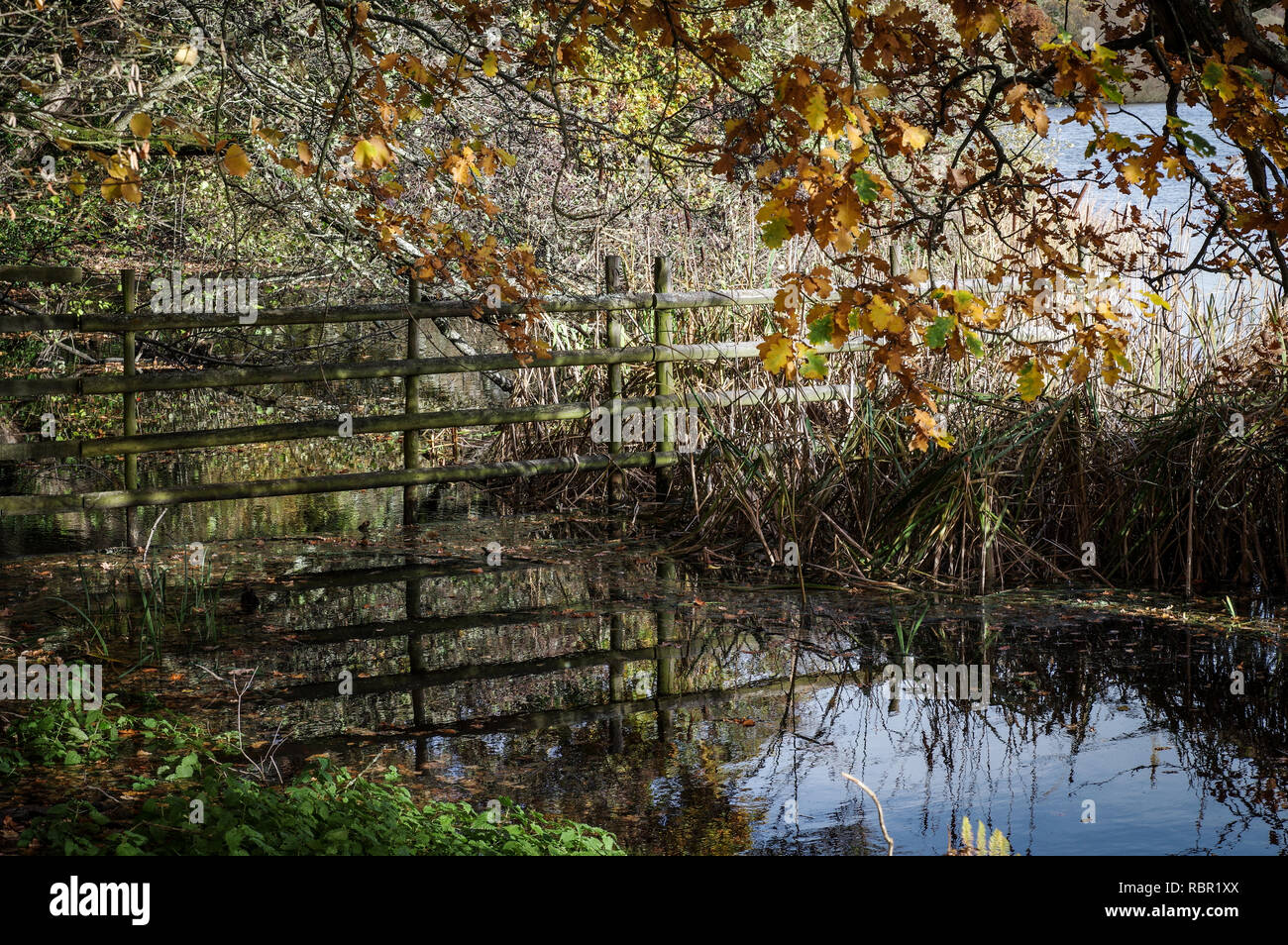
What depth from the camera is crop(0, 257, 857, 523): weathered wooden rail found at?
23.4 feet

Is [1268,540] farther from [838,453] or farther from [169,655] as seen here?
[169,655]

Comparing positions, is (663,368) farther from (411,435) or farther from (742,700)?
(742,700)

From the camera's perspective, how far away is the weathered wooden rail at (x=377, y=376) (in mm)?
7129

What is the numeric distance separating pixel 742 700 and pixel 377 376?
4.29m

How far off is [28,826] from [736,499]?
14.1 ft

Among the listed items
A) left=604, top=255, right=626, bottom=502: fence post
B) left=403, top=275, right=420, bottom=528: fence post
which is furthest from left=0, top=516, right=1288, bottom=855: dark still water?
left=604, top=255, right=626, bottom=502: fence post

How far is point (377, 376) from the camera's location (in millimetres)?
7992

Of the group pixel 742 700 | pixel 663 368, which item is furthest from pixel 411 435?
pixel 742 700

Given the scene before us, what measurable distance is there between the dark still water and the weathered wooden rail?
76 cm

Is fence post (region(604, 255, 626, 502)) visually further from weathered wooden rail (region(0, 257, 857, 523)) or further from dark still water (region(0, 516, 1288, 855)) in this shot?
dark still water (region(0, 516, 1288, 855))
